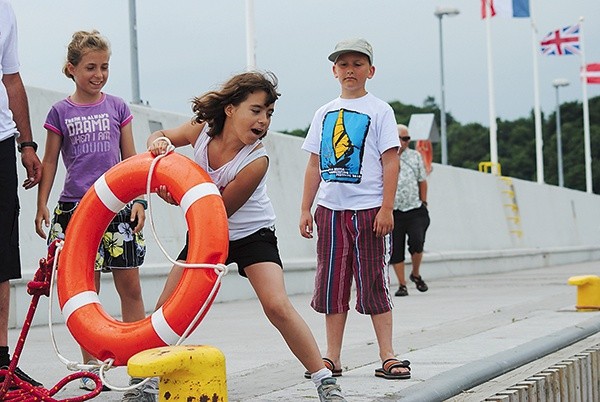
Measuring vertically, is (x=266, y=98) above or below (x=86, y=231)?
above

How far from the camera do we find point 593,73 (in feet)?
132

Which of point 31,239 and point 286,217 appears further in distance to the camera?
point 286,217

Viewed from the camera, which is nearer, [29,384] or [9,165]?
[29,384]

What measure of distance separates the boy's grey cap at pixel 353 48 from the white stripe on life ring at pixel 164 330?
217 centimetres

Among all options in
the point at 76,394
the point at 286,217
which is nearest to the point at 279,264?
the point at 76,394

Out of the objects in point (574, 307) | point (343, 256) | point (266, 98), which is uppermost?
point (266, 98)

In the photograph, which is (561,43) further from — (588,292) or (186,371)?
(186,371)

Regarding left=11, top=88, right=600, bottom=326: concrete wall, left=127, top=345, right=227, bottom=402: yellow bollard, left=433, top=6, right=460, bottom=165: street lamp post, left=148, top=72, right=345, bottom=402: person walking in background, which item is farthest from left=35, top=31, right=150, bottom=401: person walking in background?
left=433, top=6, right=460, bottom=165: street lamp post

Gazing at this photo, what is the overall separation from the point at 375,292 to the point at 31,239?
4360mm

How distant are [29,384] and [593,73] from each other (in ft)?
123

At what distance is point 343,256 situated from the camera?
6.12 meters

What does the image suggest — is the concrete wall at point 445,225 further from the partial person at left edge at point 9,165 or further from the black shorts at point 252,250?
the black shorts at point 252,250

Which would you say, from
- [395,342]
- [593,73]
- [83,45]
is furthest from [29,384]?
[593,73]

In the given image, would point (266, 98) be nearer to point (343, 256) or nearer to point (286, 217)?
point (343, 256)
